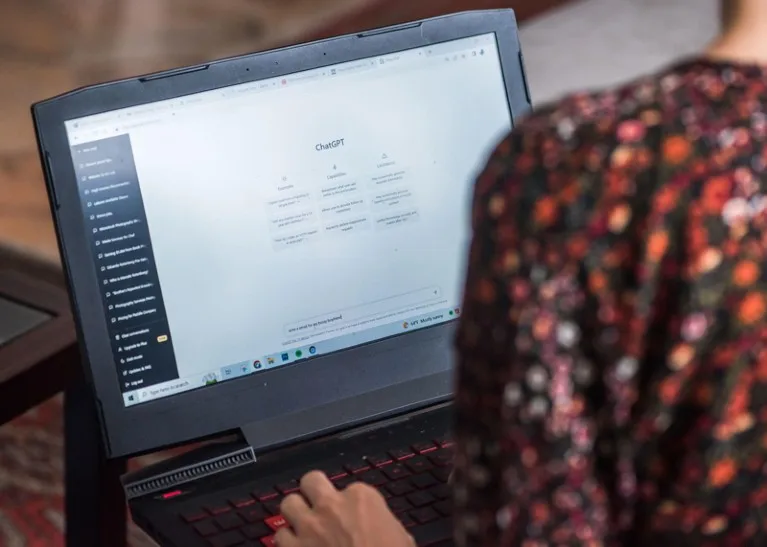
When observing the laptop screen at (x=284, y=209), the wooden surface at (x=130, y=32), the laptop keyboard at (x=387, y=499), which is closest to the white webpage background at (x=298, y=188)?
the laptop screen at (x=284, y=209)

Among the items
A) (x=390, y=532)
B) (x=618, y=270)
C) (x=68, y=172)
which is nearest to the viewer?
(x=618, y=270)

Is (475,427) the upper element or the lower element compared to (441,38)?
lower

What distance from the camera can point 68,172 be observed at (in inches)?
29.1

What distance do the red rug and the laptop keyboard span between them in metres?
0.75

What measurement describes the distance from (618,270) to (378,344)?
442mm

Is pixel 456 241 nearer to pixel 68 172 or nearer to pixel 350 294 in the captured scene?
pixel 350 294

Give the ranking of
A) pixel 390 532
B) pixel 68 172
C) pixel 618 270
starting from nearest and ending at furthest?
pixel 618 270
pixel 390 532
pixel 68 172

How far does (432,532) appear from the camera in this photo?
0.71 meters

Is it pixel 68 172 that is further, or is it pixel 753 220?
pixel 68 172

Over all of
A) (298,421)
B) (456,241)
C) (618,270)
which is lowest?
(298,421)

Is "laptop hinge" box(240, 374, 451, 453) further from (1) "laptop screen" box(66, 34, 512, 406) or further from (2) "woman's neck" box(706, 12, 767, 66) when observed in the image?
(2) "woman's neck" box(706, 12, 767, 66)

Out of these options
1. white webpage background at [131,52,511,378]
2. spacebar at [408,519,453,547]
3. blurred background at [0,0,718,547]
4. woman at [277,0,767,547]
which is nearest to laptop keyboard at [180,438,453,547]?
spacebar at [408,519,453,547]

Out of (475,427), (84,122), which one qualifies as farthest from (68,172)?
(475,427)

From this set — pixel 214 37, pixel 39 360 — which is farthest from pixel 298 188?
pixel 214 37
